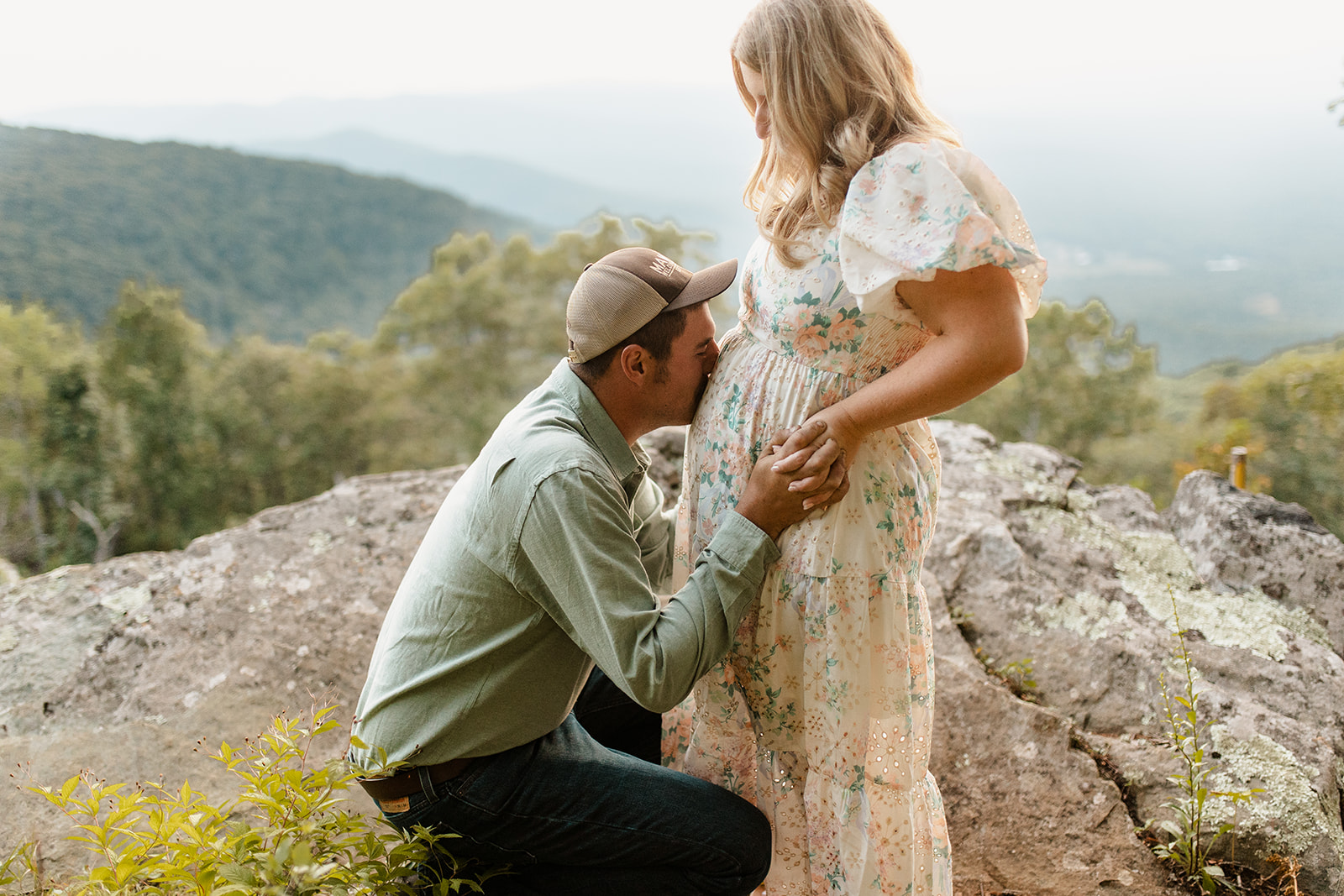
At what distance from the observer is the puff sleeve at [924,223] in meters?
1.33

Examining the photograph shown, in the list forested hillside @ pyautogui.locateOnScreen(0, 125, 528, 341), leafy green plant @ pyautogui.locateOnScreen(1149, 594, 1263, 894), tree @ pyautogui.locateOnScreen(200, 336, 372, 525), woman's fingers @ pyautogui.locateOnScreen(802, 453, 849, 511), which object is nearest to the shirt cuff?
woman's fingers @ pyautogui.locateOnScreen(802, 453, 849, 511)

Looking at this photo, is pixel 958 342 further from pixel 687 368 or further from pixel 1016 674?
pixel 1016 674

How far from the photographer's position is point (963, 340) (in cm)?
140

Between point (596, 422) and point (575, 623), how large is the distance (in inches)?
17.7

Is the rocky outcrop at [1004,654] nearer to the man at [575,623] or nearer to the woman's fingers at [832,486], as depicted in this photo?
the man at [575,623]

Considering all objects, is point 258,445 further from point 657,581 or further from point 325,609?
point 657,581

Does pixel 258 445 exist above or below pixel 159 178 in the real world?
below

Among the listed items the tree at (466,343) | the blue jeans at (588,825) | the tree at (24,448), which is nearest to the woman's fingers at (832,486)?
the blue jeans at (588,825)

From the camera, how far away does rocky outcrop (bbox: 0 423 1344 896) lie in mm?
2162

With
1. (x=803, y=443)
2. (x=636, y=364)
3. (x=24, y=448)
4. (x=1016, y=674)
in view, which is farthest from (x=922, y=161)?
(x=24, y=448)

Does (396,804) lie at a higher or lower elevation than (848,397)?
lower

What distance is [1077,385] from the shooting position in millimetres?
16094

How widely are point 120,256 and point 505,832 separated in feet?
98.0

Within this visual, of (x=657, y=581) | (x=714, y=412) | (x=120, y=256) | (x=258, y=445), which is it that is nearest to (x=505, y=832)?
(x=657, y=581)
